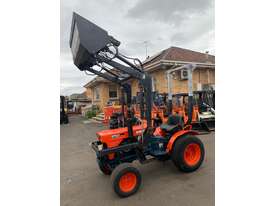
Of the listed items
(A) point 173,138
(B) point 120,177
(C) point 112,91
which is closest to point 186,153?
(A) point 173,138

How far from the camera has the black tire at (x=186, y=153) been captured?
3137 millimetres

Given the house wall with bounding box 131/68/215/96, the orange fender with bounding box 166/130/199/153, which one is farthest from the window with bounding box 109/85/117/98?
the orange fender with bounding box 166/130/199/153

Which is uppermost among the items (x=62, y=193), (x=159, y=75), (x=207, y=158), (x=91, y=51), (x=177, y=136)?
(x=159, y=75)

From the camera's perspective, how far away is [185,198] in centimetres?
247

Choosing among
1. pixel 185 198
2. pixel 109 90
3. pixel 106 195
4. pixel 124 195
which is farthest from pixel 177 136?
pixel 109 90

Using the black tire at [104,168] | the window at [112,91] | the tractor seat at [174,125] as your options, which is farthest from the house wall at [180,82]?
the black tire at [104,168]

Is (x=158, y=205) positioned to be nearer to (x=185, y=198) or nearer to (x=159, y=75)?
(x=185, y=198)

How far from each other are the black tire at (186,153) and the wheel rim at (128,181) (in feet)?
2.93

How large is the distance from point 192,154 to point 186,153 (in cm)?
15

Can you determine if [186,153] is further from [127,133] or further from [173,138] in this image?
[127,133]

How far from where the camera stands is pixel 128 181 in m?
2.72

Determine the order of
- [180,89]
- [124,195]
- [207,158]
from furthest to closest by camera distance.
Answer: [180,89], [207,158], [124,195]

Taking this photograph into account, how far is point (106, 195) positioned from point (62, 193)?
2.74 ft

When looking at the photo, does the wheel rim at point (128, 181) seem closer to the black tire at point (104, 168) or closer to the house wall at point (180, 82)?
the black tire at point (104, 168)
